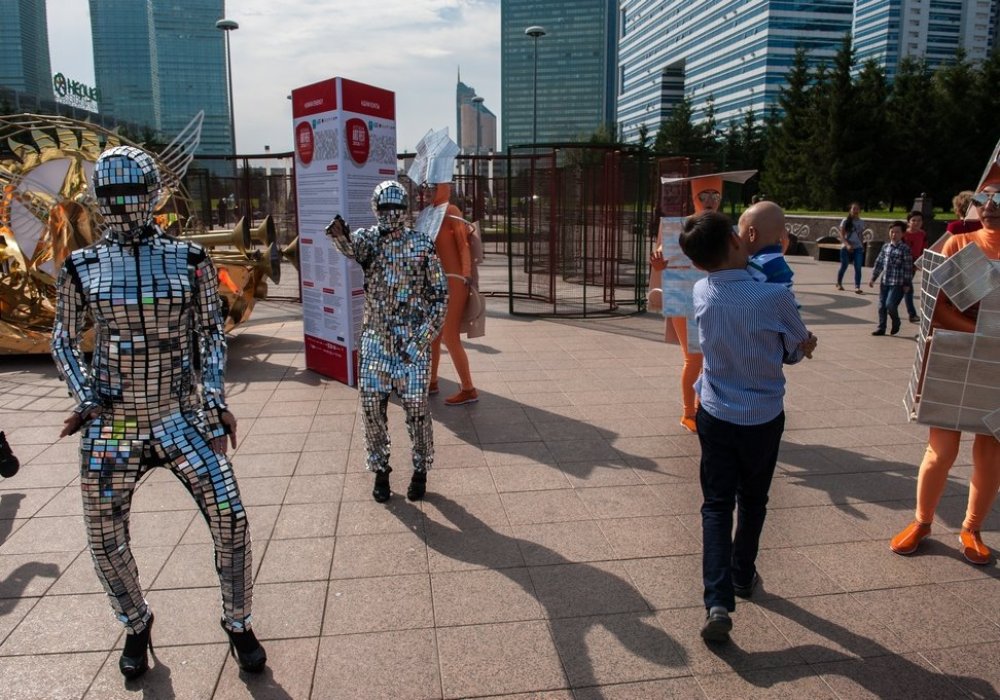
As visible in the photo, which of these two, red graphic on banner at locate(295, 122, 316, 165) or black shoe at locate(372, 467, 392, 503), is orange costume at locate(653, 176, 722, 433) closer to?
A: black shoe at locate(372, 467, 392, 503)

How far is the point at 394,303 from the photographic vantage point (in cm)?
427

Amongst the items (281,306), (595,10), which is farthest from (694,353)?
(595,10)

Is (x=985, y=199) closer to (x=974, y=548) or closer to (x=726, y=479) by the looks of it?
(x=974, y=548)

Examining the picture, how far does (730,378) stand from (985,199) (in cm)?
175

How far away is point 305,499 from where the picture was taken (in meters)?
4.50

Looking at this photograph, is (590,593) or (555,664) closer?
(555,664)

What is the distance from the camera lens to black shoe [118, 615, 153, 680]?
2736 millimetres

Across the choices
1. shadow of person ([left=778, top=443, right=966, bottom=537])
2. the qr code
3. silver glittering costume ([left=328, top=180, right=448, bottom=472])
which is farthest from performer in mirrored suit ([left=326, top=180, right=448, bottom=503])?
the qr code

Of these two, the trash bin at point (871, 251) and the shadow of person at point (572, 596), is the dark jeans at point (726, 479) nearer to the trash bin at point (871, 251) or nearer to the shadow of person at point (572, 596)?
the shadow of person at point (572, 596)

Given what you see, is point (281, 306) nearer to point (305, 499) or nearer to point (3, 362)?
point (3, 362)

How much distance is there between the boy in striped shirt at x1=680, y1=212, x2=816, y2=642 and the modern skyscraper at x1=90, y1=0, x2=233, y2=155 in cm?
5842

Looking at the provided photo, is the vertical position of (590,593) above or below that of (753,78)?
below

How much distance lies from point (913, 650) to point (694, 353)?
9.19ft

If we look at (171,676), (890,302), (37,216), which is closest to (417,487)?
(171,676)
